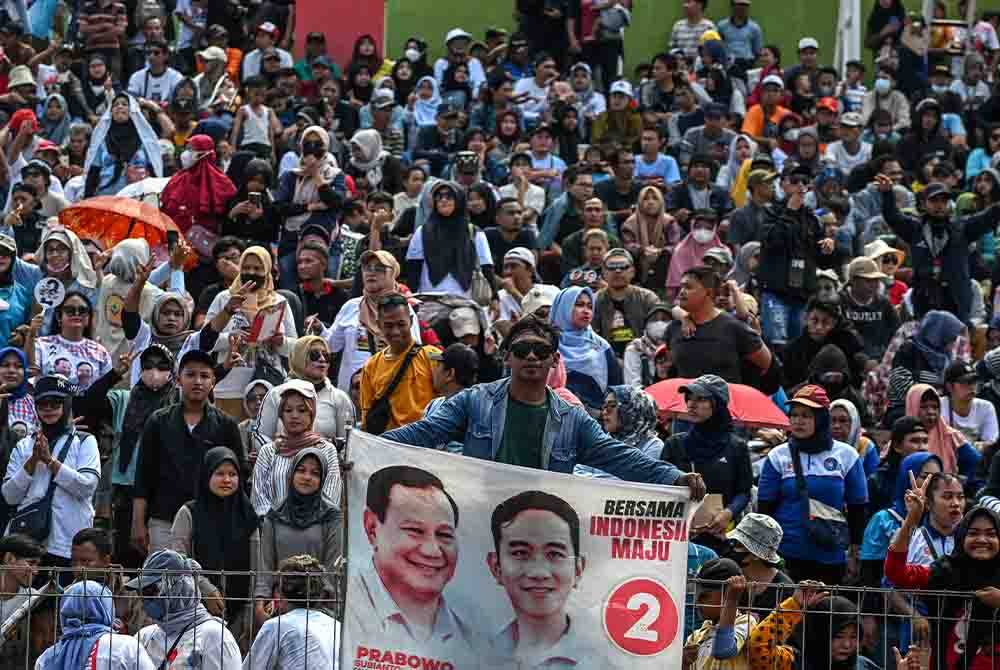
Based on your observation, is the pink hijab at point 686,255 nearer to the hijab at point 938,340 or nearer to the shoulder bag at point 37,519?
the hijab at point 938,340

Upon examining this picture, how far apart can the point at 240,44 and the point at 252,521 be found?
15.6 m

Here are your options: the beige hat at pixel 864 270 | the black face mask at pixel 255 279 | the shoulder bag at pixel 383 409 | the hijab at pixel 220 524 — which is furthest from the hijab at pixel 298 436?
the beige hat at pixel 864 270

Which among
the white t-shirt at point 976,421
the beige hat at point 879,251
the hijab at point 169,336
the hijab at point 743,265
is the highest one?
the beige hat at point 879,251

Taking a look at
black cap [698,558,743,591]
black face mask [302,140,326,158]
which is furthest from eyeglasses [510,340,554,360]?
black face mask [302,140,326,158]

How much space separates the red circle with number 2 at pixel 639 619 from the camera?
8.56 meters

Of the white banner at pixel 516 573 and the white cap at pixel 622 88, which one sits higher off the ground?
the white cap at pixel 622 88

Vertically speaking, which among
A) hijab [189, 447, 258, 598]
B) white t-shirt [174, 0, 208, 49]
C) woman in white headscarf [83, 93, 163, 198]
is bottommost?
hijab [189, 447, 258, 598]

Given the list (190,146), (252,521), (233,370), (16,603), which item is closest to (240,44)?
(190,146)

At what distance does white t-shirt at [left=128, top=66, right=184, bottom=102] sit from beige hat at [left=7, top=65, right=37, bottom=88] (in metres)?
1.04

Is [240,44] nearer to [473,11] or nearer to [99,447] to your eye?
[473,11]

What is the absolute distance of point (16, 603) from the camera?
9992 mm

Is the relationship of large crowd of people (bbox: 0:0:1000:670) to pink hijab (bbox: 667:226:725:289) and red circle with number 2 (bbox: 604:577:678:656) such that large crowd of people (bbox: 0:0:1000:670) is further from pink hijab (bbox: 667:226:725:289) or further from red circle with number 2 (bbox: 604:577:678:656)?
red circle with number 2 (bbox: 604:577:678:656)

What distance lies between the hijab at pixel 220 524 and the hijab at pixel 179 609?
2.14 m

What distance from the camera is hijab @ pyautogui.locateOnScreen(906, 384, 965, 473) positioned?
46.6 feet
